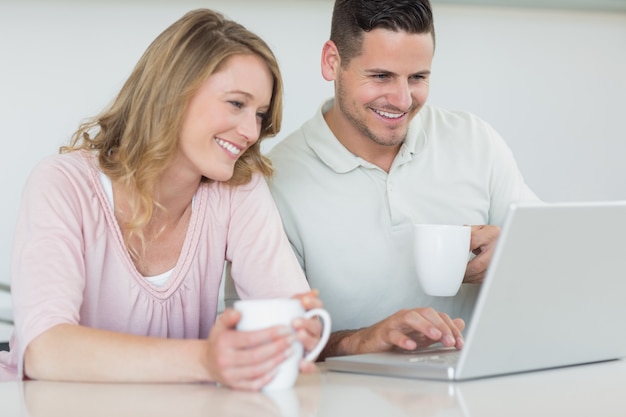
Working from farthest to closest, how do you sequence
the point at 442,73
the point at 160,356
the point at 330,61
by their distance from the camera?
the point at 442,73 → the point at 330,61 → the point at 160,356

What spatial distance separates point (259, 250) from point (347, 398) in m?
0.64

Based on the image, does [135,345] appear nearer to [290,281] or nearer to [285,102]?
[290,281]

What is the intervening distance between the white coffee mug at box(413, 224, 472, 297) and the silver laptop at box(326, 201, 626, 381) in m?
0.17

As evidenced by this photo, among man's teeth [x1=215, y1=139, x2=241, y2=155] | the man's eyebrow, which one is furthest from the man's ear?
man's teeth [x1=215, y1=139, x2=241, y2=155]

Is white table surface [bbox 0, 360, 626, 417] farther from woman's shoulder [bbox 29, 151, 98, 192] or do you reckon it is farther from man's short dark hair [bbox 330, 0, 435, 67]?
man's short dark hair [bbox 330, 0, 435, 67]

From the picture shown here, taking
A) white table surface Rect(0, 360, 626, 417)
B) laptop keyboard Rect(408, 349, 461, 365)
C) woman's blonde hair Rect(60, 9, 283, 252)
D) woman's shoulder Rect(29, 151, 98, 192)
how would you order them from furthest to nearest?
woman's blonde hair Rect(60, 9, 283, 252), woman's shoulder Rect(29, 151, 98, 192), laptop keyboard Rect(408, 349, 461, 365), white table surface Rect(0, 360, 626, 417)

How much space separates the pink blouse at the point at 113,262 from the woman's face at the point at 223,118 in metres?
0.12

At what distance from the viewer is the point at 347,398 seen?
1.08 metres

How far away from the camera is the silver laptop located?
1.08 m

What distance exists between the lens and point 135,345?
48.2 inches

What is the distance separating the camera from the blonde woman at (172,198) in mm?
1541

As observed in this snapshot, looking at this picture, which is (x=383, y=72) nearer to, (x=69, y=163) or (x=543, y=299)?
(x=69, y=163)

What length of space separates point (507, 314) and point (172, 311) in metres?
0.70

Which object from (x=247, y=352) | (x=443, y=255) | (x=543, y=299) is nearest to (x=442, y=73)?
(x=443, y=255)
